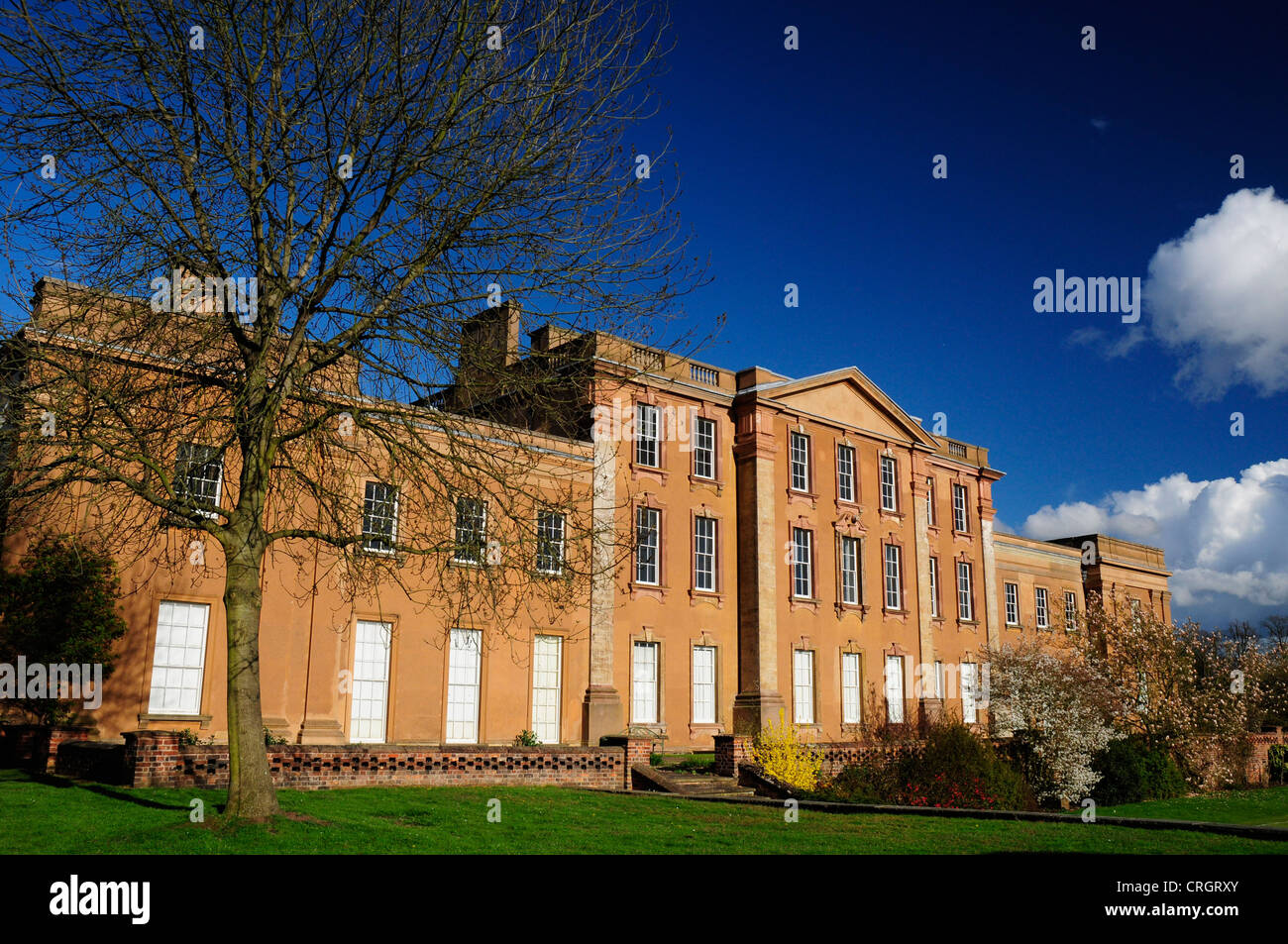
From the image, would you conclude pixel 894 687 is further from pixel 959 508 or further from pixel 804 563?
pixel 959 508

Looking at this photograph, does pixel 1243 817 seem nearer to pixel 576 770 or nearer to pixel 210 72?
pixel 576 770

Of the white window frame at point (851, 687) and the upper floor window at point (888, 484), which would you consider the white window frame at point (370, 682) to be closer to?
the white window frame at point (851, 687)

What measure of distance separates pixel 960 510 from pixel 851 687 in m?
10.8

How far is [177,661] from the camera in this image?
750 inches

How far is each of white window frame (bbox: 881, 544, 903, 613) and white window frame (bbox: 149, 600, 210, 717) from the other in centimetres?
2164

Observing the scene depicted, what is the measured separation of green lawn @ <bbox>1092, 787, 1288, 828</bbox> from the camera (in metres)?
19.4

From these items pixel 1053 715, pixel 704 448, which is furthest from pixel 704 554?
pixel 1053 715

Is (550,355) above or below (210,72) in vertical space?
below

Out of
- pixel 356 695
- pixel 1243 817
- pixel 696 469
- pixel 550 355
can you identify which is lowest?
pixel 1243 817

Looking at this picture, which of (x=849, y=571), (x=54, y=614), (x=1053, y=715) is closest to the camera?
(x=54, y=614)
